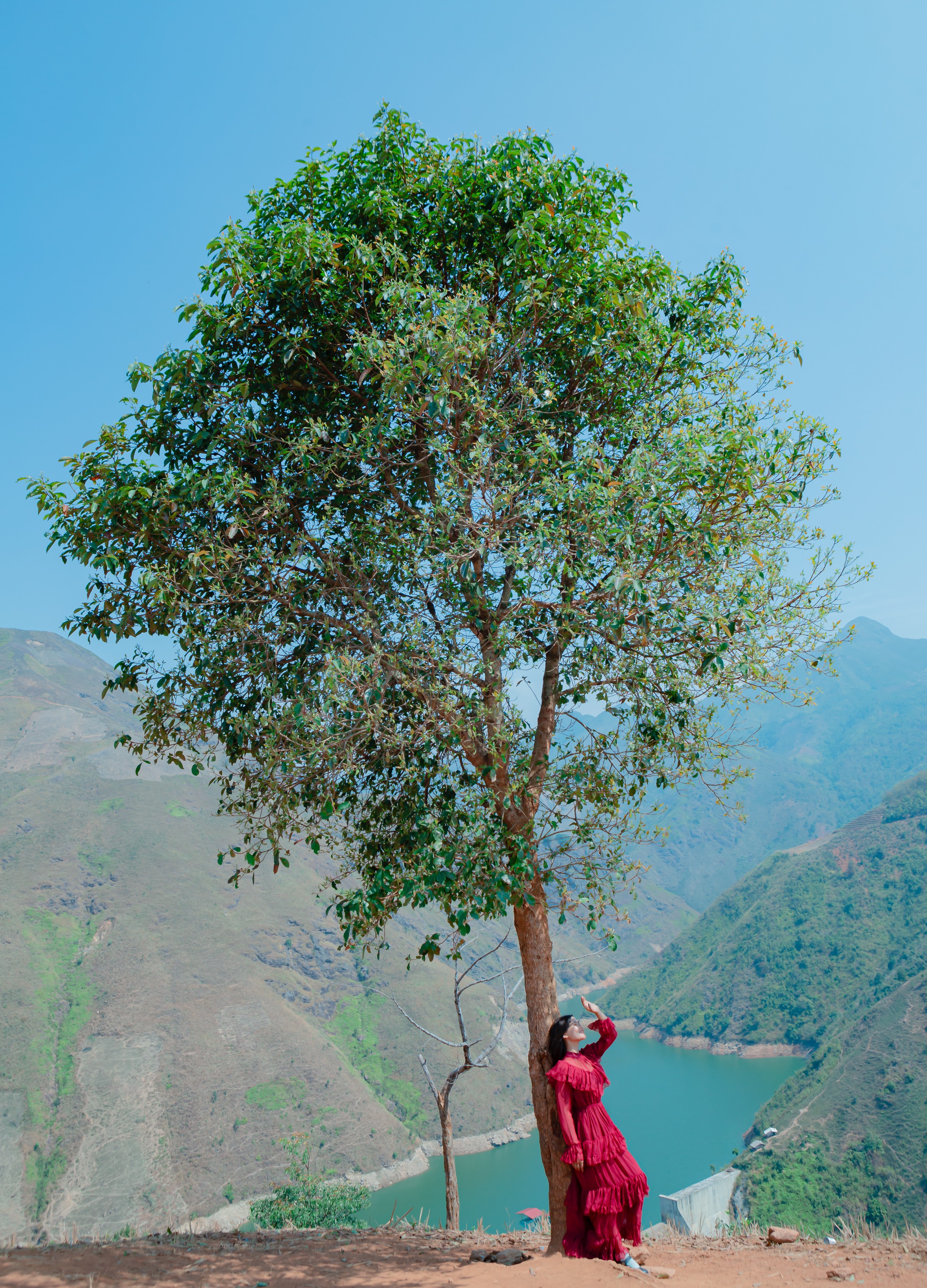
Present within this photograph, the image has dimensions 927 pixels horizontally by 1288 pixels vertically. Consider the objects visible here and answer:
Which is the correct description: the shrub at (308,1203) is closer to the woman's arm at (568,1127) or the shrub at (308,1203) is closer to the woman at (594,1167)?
the woman at (594,1167)

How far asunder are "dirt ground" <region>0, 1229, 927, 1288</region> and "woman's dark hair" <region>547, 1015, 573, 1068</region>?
1234mm

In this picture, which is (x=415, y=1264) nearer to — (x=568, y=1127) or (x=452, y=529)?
(x=568, y=1127)

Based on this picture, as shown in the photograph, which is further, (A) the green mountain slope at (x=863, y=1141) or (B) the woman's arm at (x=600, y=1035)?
(A) the green mountain slope at (x=863, y=1141)

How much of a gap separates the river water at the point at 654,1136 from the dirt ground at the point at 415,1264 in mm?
53418

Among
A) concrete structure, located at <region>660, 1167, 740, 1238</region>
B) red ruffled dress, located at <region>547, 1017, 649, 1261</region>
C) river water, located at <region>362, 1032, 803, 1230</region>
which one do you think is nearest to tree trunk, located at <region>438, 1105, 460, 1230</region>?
red ruffled dress, located at <region>547, 1017, 649, 1261</region>

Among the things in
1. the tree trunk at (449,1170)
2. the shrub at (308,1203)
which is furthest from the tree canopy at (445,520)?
the shrub at (308,1203)

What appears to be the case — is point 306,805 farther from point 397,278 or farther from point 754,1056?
point 754,1056

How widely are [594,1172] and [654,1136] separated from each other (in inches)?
3655

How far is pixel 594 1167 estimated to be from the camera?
557cm

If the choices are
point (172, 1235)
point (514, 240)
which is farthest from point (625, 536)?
point (172, 1235)

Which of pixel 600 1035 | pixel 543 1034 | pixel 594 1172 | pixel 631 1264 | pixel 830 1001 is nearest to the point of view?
pixel 631 1264

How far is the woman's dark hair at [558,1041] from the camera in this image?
5.94 meters

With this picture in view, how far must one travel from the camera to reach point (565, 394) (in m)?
7.20

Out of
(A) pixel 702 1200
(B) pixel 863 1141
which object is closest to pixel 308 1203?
(A) pixel 702 1200
